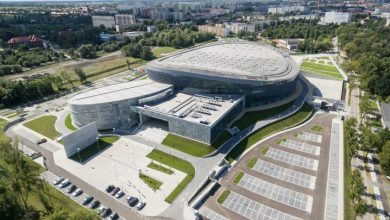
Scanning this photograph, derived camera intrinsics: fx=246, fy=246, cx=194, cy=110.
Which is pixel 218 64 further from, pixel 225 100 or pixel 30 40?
pixel 30 40

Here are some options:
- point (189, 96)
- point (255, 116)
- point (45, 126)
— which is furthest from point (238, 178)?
point (45, 126)

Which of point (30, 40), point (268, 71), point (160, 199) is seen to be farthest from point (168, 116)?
point (30, 40)

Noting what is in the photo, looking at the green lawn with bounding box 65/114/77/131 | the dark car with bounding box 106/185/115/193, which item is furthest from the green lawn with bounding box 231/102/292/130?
the green lawn with bounding box 65/114/77/131

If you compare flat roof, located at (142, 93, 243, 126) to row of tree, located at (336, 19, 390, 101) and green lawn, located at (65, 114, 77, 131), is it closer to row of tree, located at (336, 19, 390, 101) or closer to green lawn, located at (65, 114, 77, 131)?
green lawn, located at (65, 114, 77, 131)

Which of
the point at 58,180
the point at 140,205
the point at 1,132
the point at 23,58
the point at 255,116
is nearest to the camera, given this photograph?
the point at 140,205

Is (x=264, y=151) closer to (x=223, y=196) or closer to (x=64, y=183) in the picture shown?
(x=223, y=196)

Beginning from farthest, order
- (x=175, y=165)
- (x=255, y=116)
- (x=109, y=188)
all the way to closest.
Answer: (x=255, y=116) < (x=175, y=165) < (x=109, y=188)

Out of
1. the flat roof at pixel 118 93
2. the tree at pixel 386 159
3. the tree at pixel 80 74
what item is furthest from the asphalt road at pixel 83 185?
the tree at pixel 386 159
